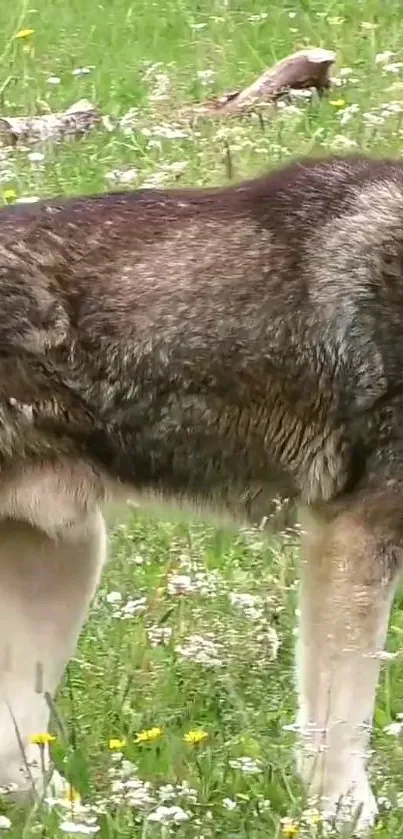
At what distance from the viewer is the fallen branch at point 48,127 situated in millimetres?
8859

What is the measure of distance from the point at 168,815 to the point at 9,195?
4540mm

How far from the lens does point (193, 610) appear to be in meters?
5.08

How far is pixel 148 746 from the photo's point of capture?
14.4ft

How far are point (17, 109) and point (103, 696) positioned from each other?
5465 millimetres

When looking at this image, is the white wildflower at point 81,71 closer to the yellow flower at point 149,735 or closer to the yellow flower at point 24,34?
the yellow flower at point 24,34

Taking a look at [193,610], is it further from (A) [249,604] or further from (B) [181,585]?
(A) [249,604]

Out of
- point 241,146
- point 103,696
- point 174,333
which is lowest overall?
point 103,696

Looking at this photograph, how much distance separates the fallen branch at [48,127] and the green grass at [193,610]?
0.09m

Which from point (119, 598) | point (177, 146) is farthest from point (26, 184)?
point (119, 598)

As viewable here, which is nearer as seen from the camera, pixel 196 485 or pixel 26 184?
pixel 196 485

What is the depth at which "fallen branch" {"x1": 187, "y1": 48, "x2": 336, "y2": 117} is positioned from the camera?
9125 millimetres

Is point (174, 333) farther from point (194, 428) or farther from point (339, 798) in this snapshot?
point (339, 798)

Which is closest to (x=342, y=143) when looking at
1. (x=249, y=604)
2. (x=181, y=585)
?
(x=181, y=585)

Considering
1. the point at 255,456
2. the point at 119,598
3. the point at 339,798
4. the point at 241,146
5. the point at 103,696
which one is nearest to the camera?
the point at 339,798
